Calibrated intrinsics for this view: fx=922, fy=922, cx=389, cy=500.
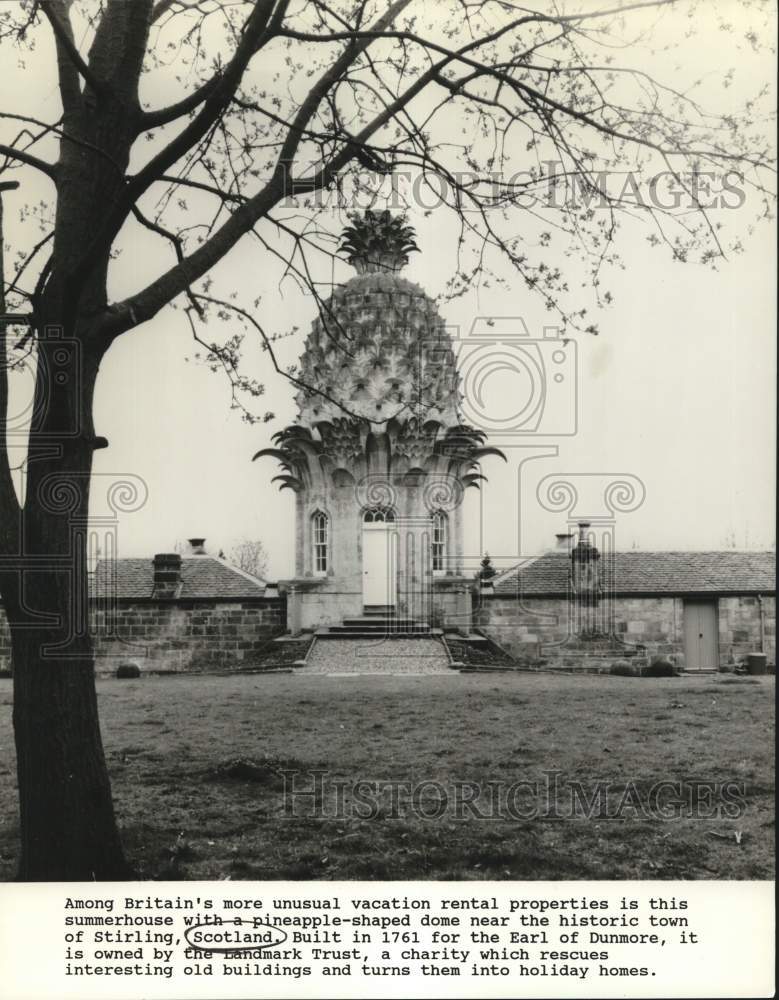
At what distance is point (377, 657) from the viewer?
65.3ft

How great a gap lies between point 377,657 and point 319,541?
5596 mm

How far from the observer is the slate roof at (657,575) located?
22906 millimetres

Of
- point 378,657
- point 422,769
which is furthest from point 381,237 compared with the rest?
point 378,657

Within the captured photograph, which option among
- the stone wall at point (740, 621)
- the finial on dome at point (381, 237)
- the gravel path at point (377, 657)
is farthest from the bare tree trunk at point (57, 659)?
the stone wall at point (740, 621)

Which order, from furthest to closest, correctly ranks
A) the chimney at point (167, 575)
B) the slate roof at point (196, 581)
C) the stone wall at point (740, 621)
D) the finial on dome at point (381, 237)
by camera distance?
the slate roof at point (196, 581) < the chimney at point (167, 575) < the stone wall at point (740, 621) < the finial on dome at point (381, 237)

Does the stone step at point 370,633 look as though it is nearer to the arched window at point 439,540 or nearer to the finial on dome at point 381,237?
the arched window at point 439,540

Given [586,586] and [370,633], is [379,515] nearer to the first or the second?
[370,633]

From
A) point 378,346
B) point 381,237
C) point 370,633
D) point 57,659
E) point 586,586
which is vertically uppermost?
point 378,346

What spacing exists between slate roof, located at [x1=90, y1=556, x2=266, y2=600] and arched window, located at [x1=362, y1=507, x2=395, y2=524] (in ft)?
10.7

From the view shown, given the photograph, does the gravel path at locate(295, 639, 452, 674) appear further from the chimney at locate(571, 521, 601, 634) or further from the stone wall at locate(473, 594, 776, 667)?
the chimney at locate(571, 521, 601, 634)

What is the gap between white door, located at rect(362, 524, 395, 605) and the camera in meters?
24.0

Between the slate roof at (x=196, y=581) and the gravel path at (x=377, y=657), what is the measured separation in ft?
10.8

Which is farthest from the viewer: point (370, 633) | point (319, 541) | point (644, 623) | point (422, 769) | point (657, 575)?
point (319, 541)

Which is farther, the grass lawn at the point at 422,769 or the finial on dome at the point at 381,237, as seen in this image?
the finial on dome at the point at 381,237
